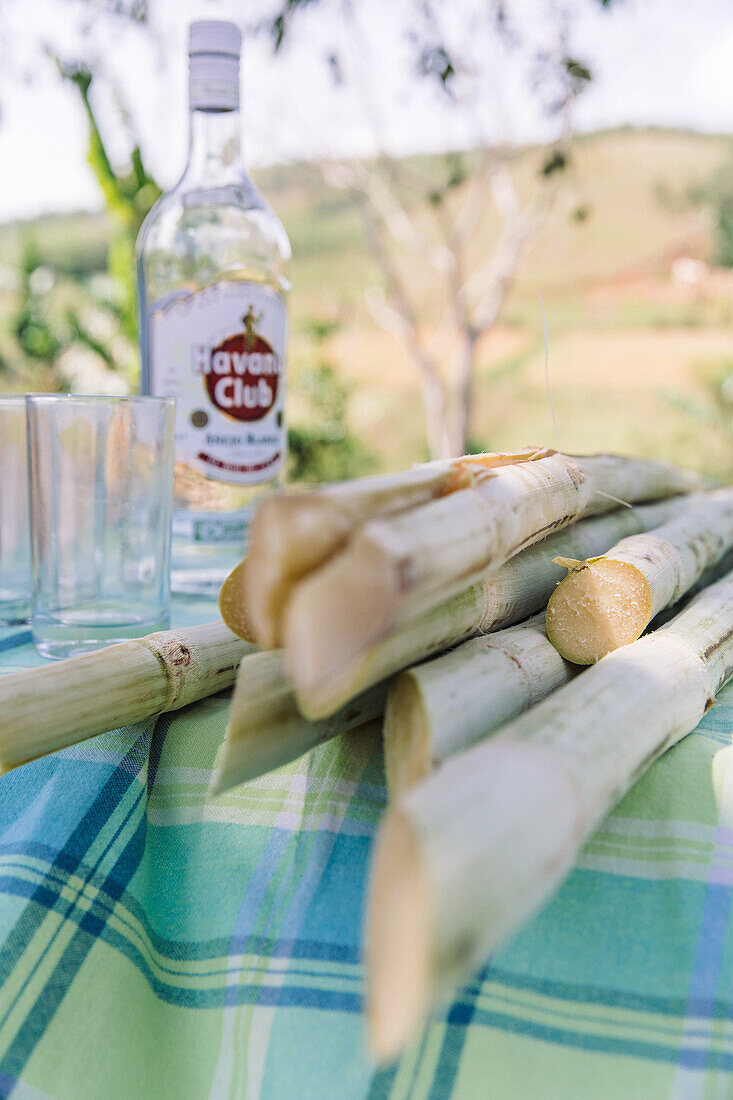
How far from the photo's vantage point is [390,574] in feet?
1.07

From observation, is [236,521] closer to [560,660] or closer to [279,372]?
[279,372]

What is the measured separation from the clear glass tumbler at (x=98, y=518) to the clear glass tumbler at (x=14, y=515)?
0.12m

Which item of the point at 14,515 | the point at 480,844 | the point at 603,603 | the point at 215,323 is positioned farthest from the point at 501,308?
the point at 480,844

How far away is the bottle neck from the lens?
1.00 metres

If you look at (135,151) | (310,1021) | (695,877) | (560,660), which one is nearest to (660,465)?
(560,660)

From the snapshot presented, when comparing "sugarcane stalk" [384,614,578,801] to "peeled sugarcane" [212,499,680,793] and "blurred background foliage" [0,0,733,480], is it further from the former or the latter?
"blurred background foliage" [0,0,733,480]

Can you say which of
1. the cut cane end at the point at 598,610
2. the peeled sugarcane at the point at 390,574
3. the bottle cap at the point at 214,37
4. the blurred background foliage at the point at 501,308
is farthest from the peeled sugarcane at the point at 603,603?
the blurred background foliage at the point at 501,308

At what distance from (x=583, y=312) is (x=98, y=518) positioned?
7.39 m

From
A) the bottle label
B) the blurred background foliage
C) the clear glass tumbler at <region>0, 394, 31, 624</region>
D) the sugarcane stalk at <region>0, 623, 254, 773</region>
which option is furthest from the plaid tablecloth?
the blurred background foliage

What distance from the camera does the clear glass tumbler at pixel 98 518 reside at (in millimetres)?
664

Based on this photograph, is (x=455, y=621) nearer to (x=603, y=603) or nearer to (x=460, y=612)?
(x=460, y=612)

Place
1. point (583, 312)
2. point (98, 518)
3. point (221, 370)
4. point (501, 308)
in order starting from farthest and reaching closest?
1. point (583, 312)
2. point (501, 308)
3. point (221, 370)
4. point (98, 518)

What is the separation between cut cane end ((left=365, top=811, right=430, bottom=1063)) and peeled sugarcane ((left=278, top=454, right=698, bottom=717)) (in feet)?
0.22

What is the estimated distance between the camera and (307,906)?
1.57 ft
